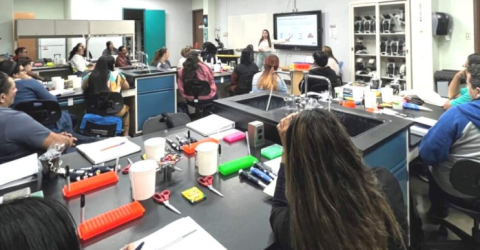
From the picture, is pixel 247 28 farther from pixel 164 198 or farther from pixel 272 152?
pixel 164 198

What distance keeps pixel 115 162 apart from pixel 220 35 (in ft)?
25.7

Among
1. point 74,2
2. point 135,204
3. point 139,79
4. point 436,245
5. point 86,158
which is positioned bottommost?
point 436,245

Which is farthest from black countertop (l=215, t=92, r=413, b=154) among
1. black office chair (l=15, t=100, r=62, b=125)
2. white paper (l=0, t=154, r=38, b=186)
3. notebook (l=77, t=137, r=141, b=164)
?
black office chair (l=15, t=100, r=62, b=125)

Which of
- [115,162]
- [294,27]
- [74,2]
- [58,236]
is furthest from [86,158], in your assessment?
[74,2]

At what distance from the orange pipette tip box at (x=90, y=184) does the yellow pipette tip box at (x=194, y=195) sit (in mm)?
347

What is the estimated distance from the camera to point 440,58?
496 cm

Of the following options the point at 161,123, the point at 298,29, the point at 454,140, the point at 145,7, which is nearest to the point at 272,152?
the point at 161,123

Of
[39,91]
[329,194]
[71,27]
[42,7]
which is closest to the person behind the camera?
[329,194]

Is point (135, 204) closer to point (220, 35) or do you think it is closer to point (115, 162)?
point (115, 162)

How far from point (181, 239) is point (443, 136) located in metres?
1.64

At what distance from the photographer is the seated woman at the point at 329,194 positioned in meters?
0.85

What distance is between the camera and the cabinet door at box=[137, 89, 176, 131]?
4.48 m

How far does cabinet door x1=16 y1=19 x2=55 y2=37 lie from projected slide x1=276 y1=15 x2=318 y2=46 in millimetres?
4583

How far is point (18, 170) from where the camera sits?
142 cm
